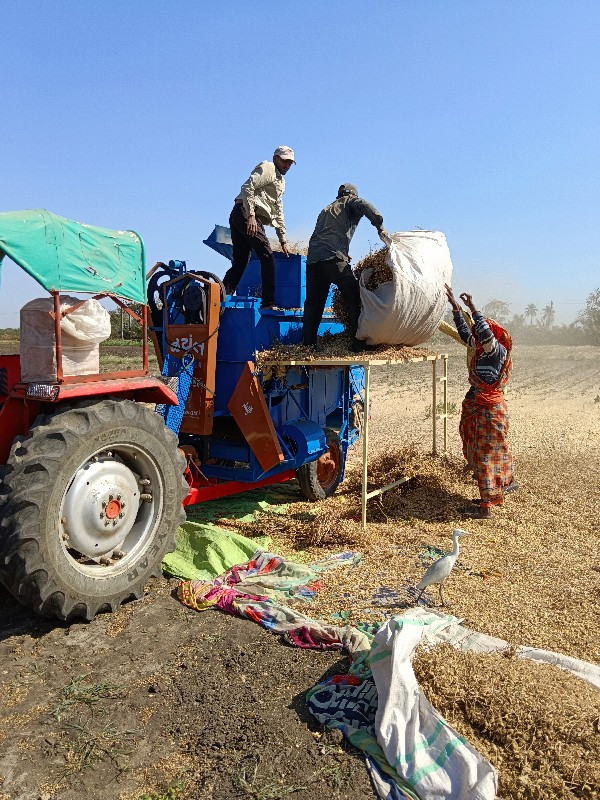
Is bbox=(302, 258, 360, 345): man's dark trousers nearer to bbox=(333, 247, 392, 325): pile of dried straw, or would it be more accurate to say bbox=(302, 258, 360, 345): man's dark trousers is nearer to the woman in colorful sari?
bbox=(333, 247, 392, 325): pile of dried straw

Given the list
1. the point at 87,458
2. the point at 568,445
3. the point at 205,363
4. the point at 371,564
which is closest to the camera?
the point at 87,458

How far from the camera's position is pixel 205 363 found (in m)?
5.75

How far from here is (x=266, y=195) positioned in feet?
21.6

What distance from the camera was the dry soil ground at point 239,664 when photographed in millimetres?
2648

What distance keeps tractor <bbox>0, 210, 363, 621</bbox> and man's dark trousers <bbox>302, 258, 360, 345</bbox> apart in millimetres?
268

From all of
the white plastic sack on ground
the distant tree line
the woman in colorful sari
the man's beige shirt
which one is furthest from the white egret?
the distant tree line

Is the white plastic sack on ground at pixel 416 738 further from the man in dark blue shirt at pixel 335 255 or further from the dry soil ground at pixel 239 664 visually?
the man in dark blue shirt at pixel 335 255

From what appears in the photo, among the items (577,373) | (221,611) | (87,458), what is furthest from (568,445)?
(577,373)

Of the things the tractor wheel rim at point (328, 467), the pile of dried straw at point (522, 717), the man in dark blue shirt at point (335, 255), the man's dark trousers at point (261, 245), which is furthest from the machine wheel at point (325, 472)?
the pile of dried straw at point (522, 717)

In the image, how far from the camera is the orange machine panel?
5676 mm

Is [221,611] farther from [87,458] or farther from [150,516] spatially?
[87,458]

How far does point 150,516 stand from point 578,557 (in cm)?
335

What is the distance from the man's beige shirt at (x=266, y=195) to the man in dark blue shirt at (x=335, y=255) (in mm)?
716

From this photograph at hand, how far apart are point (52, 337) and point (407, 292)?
3228 millimetres
